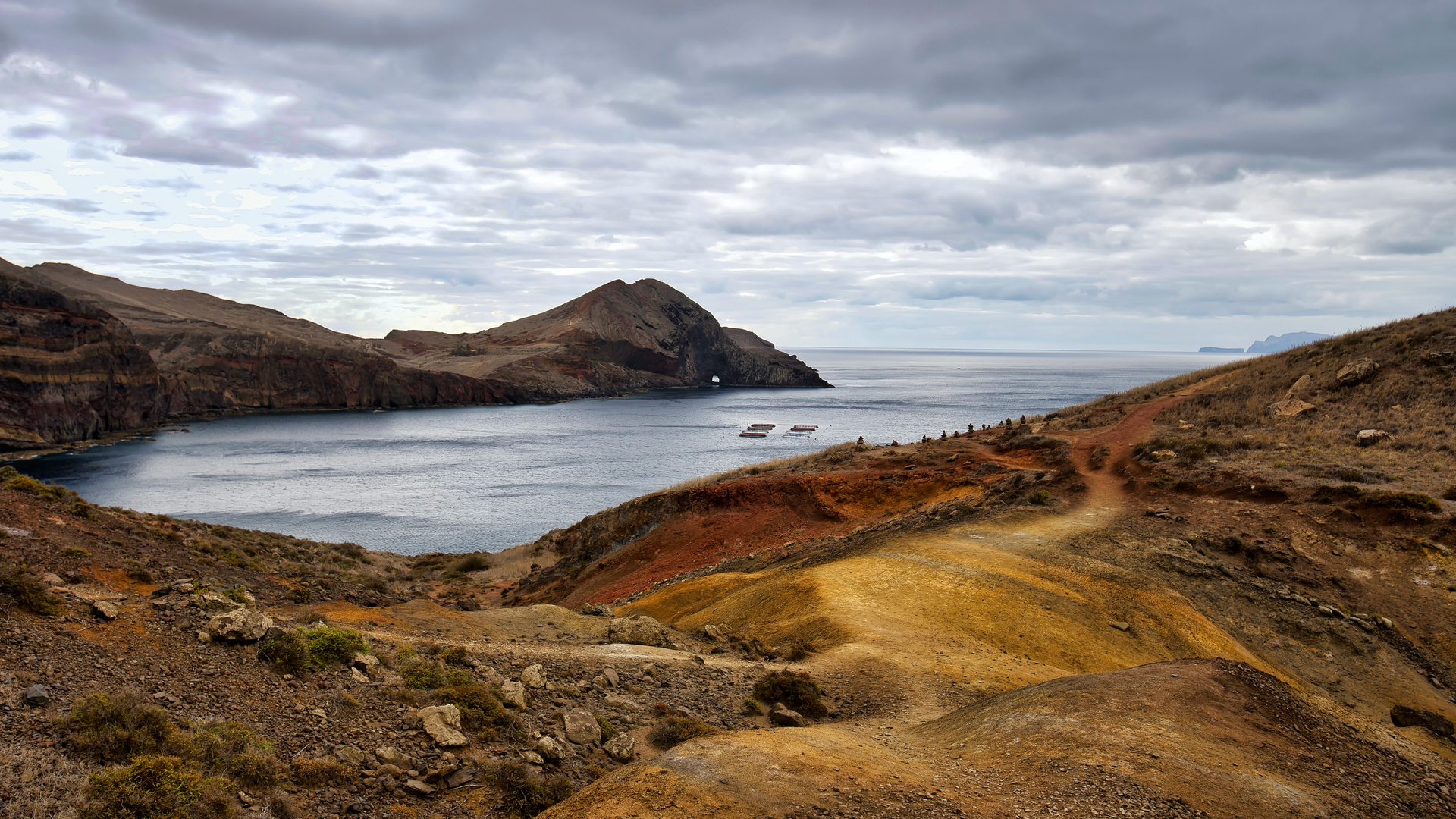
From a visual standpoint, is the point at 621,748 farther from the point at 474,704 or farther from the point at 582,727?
the point at 474,704

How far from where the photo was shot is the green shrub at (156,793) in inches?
233

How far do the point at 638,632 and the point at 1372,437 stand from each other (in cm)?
2894

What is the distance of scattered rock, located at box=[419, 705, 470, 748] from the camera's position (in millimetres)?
8625

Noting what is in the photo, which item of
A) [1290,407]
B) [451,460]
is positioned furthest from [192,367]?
[1290,407]

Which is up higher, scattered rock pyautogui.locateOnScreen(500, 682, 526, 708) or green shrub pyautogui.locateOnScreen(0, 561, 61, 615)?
green shrub pyautogui.locateOnScreen(0, 561, 61, 615)

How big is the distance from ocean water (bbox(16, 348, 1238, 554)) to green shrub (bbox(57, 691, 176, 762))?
41.9 meters

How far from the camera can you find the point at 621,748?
9.51 meters

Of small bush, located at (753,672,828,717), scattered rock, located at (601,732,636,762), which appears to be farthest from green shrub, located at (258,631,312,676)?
small bush, located at (753,672,828,717)

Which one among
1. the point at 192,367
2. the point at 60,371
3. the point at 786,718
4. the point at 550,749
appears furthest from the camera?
the point at 192,367

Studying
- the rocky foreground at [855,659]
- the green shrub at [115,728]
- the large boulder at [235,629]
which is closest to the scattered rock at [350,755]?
the rocky foreground at [855,659]

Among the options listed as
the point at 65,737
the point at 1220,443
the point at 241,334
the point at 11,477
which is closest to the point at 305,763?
the point at 65,737

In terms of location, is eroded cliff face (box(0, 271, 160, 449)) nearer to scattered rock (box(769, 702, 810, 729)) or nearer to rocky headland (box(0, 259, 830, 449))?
rocky headland (box(0, 259, 830, 449))

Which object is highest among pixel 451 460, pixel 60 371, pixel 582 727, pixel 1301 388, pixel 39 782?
pixel 60 371

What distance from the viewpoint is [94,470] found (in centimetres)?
7344
